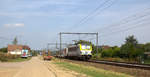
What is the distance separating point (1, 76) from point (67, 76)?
220 inches

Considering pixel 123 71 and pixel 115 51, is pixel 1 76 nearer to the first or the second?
pixel 123 71

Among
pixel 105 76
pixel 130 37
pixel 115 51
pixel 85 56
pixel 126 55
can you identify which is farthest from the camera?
pixel 130 37

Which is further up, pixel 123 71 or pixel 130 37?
pixel 130 37

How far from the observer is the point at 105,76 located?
16.3 meters

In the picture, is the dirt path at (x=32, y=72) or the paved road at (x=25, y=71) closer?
the dirt path at (x=32, y=72)

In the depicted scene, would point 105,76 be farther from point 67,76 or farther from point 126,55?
point 126,55

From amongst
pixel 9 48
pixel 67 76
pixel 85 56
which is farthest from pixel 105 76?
pixel 9 48

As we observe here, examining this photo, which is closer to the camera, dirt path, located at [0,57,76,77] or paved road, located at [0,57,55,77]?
dirt path, located at [0,57,76,77]

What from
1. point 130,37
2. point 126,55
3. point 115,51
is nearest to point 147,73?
point 126,55

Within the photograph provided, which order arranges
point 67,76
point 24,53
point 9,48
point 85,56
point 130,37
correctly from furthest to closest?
1. point 9,48
2. point 130,37
3. point 24,53
4. point 85,56
5. point 67,76

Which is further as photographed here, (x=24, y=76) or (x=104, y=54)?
(x=104, y=54)

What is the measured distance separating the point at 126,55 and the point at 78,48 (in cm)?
1663

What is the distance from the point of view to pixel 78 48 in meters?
43.7

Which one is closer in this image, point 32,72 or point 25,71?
point 32,72
